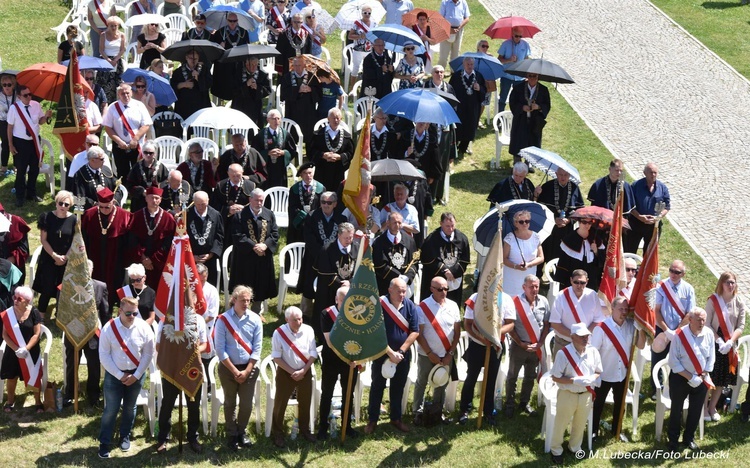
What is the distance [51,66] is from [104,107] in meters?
1.08

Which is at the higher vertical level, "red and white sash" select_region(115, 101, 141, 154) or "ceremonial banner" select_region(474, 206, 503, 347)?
"red and white sash" select_region(115, 101, 141, 154)

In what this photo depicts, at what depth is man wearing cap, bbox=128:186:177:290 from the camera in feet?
52.4

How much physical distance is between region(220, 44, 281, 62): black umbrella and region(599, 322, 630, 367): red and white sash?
775cm

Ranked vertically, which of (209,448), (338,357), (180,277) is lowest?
(209,448)

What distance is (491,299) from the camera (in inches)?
563

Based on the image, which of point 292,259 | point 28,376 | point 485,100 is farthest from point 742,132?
point 28,376

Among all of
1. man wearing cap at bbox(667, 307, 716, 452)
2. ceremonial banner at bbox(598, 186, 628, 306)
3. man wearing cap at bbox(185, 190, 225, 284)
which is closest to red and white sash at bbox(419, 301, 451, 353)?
ceremonial banner at bbox(598, 186, 628, 306)

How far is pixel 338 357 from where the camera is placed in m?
14.1

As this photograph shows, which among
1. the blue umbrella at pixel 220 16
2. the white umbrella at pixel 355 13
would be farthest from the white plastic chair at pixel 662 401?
the white umbrella at pixel 355 13

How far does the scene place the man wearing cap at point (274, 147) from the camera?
18.4m

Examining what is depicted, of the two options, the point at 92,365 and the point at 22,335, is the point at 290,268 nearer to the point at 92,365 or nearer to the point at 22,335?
the point at 92,365

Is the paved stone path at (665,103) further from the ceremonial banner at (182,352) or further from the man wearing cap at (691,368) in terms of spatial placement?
the ceremonial banner at (182,352)

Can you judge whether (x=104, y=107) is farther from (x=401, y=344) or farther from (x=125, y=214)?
(x=401, y=344)

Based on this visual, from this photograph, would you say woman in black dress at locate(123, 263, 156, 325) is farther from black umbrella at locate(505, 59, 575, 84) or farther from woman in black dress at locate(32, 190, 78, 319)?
black umbrella at locate(505, 59, 575, 84)
